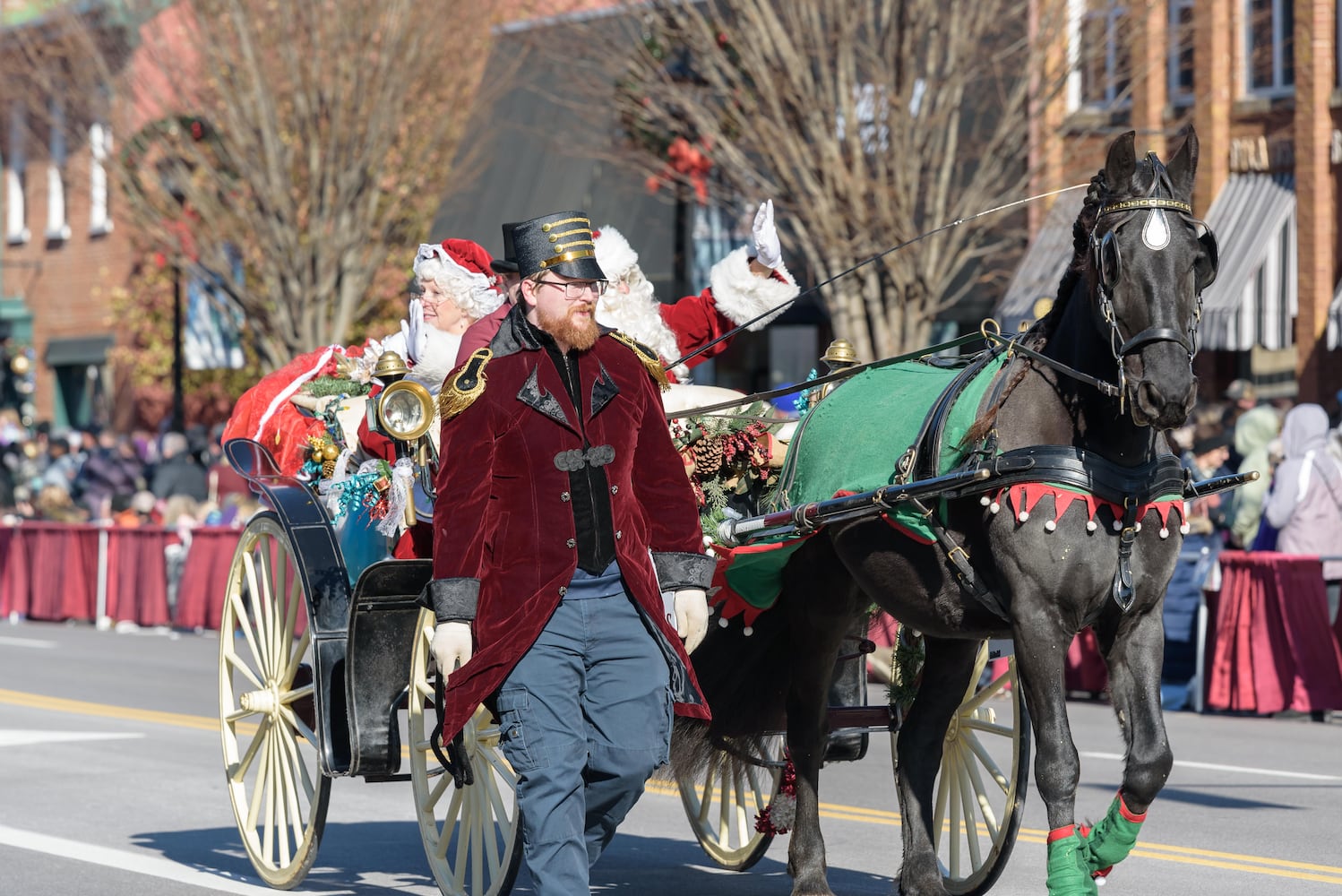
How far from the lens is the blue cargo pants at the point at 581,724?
5262 millimetres

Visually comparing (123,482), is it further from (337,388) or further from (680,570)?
(680,570)

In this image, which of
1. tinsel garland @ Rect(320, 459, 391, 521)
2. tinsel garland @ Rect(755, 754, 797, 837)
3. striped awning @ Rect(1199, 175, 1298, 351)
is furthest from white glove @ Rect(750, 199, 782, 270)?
striped awning @ Rect(1199, 175, 1298, 351)

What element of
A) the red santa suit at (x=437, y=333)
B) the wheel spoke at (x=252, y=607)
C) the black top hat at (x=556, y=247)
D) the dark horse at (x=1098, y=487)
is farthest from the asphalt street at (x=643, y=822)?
the black top hat at (x=556, y=247)

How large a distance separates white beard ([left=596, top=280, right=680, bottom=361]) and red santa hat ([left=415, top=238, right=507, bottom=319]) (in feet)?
1.36

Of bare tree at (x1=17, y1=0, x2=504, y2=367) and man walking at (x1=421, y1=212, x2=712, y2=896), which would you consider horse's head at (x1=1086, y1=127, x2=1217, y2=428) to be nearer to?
man walking at (x1=421, y1=212, x2=712, y2=896)

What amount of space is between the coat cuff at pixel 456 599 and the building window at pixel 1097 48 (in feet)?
42.6

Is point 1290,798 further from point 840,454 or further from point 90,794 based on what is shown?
point 90,794

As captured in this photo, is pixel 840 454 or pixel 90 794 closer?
pixel 840 454

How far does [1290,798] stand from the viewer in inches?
377

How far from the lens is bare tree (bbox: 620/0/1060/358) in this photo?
16.8 meters

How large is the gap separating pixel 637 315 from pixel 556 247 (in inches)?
83.2

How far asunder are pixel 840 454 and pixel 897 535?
1.62 feet

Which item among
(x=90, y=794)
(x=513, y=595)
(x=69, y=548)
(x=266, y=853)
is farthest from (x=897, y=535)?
(x=69, y=548)

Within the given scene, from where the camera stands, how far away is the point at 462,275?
7684 millimetres
